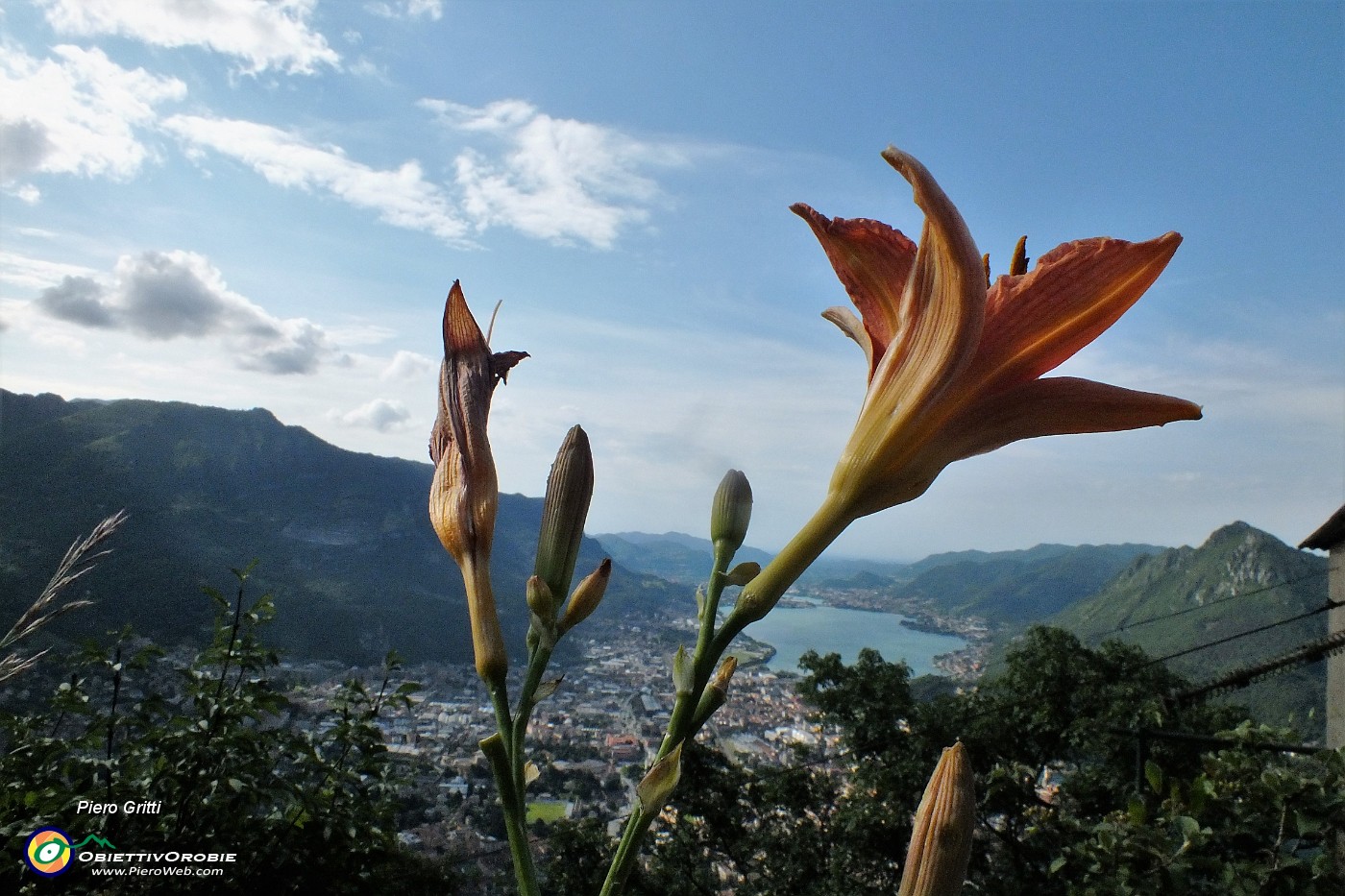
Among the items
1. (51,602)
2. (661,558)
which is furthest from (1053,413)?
(661,558)

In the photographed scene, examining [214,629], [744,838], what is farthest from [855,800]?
[214,629]

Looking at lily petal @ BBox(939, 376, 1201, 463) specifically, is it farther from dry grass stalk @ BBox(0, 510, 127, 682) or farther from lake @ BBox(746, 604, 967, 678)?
lake @ BBox(746, 604, 967, 678)

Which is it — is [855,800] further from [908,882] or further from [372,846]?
[908,882]

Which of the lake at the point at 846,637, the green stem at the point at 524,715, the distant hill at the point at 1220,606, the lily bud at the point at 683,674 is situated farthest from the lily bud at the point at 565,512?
the lake at the point at 846,637

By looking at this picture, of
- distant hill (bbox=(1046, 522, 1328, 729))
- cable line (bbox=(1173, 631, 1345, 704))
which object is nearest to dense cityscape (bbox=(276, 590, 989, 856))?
cable line (bbox=(1173, 631, 1345, 704))

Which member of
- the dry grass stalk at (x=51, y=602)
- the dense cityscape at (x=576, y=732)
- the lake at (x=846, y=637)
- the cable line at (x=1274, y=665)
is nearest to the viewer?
the dry grass stalk at (x=51, y=602)

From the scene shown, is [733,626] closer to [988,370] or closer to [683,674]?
[683,674]

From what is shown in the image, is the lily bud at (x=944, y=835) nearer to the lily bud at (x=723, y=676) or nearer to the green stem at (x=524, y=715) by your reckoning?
the lily bud at (x=723, y=676)
